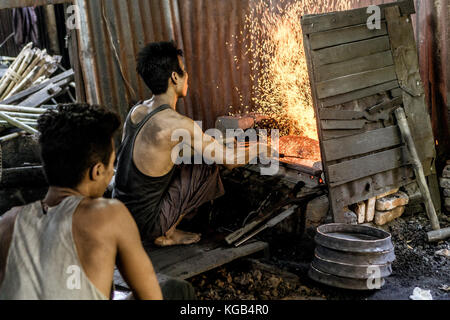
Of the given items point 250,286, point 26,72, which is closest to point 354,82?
point 250,286

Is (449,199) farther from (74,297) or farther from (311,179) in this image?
(74,297)

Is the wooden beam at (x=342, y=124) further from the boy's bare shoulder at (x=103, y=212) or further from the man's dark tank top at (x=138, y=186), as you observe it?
the boy's bare shoulder at (x=103, y=212)

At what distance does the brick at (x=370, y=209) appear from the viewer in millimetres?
4785

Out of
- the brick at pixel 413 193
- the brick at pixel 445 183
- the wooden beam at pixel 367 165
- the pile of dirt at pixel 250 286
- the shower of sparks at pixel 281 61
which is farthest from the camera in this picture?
the shower of sparks at pixel 281 61

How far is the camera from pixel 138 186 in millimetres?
4004

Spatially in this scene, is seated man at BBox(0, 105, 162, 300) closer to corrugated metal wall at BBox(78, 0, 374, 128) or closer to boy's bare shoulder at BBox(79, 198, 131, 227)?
boy's bare shoulder at BBox(79, 198, 131, 227)

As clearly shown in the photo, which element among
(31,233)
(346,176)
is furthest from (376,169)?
(31,233)

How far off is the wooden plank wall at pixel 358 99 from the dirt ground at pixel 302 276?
0.58m

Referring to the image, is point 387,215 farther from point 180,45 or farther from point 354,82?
point 180,45

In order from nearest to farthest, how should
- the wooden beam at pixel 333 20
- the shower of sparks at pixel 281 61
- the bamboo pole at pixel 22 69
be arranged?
the wooden beam at pixel 333 20 → the shower of sparks at pixel 281 61 → the bamboo pole at pixel 22 69

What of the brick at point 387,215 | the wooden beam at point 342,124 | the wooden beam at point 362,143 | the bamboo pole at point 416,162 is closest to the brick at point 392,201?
the brick at point 387,215

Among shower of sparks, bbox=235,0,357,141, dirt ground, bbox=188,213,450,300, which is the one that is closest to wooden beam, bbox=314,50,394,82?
shower of sparks, bbox=235,0,357,141

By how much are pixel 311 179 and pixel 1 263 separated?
3.44 metres

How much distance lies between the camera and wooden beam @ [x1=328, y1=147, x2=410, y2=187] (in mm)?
4391
